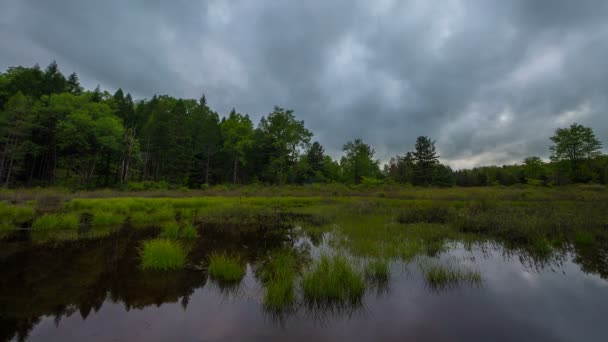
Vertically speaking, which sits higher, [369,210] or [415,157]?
[415,157]

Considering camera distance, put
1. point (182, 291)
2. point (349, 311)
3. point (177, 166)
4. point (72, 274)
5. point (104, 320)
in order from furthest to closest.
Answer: point (177, 166) < point (72, 274) < point (182, 291) < point (349, 311) < point (104, 320)

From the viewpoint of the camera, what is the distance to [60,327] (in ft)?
12.6

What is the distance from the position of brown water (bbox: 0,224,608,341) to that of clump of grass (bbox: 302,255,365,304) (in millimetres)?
274

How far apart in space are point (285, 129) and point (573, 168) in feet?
179

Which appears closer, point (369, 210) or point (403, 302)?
point (403, 302)

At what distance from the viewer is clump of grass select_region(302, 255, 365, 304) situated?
4711 millimetres

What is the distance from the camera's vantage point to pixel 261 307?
455 centimetres

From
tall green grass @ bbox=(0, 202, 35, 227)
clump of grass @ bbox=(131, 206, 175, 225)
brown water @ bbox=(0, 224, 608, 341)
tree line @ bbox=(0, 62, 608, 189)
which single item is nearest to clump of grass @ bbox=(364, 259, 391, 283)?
brown water @ bbox=(0, 224, 608, 341)

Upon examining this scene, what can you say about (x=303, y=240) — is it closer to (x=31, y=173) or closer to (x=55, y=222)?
(x=55, y=222)

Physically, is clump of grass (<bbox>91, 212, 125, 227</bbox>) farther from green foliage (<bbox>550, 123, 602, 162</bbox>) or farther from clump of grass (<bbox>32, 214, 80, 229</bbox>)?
green foliage (<bbox>550, 123, 602, 162</bbox>)

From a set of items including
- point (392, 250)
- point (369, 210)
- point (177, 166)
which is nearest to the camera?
point (392, 250)

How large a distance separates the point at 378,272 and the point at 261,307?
3.14 meters

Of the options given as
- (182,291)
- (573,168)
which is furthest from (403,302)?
(573,168)

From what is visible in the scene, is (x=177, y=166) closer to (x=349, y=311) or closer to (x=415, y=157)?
(x=349, y=311)
